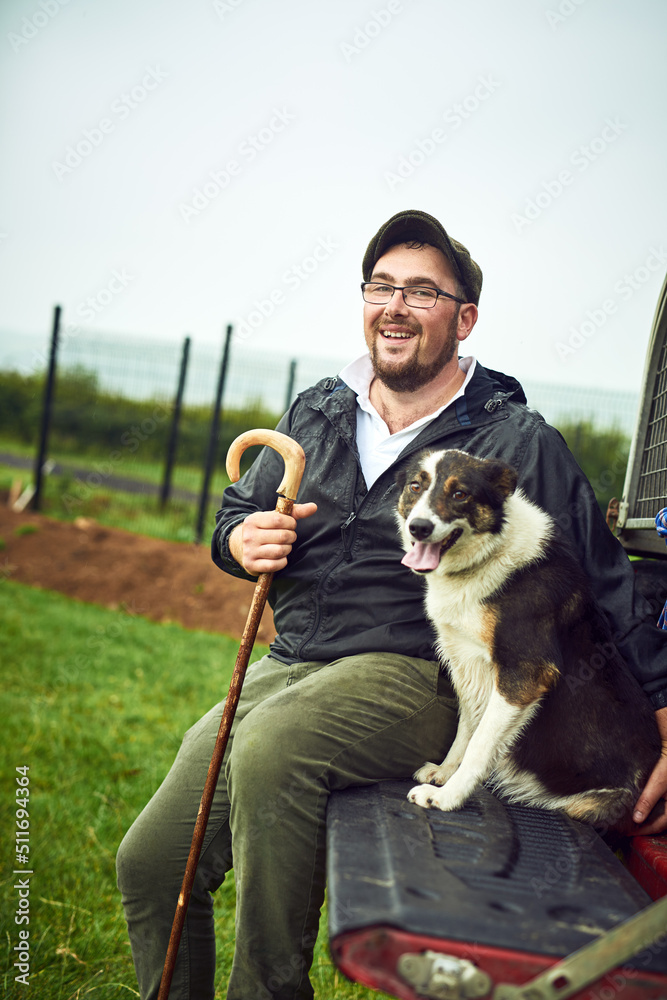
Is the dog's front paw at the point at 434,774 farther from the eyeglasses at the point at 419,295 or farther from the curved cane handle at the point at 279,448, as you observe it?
the eyeglasses at the point at 419,295

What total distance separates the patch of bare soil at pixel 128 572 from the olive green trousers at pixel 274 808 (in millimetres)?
5070

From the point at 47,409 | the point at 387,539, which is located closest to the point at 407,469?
the point at 387,539

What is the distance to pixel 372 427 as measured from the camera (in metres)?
2.87

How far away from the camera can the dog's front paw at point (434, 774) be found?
227cm

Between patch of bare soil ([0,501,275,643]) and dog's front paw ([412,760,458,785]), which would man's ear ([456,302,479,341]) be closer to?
dog's front paw ([412,760,458,785])

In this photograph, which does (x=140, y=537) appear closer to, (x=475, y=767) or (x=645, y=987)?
(x=475, y=767)

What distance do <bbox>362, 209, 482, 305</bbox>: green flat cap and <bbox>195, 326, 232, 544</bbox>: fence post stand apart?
742cm

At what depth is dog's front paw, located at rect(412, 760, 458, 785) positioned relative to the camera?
89.4 inches

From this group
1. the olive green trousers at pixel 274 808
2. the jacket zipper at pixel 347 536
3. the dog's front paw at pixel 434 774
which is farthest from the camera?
the jacket zipper at pixel 347 536

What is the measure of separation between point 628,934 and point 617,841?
43.9 inches

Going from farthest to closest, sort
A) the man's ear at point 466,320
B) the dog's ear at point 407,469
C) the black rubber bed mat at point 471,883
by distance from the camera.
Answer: the man's ear at point 466,320, the dog's ear at point 407,469, the black rubber bed mat at point 471,883

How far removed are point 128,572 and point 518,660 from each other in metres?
7.60

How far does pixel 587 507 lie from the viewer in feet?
8.13

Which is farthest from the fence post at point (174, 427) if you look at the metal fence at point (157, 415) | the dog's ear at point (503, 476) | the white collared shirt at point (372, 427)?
the dog's ear at point (503, 476)
